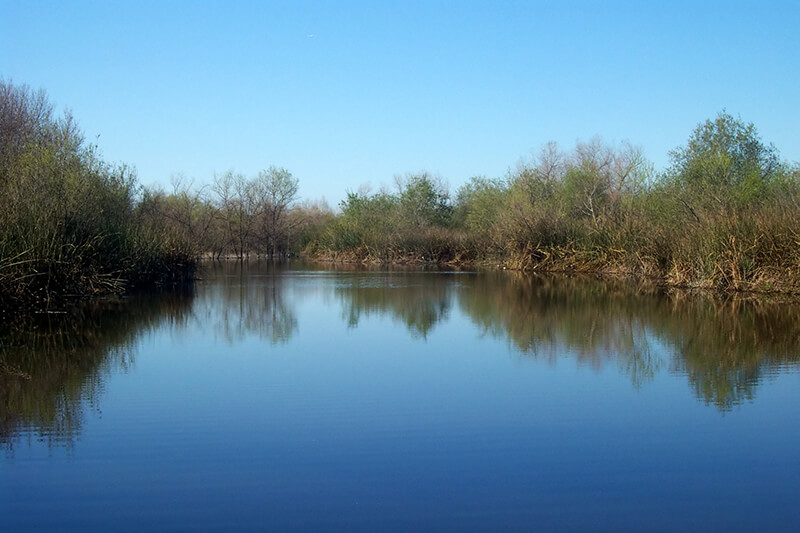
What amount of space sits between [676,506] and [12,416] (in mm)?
4850

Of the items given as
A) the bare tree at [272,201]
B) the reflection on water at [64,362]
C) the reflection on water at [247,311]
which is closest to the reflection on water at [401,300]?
the reflection on water at [247,311]

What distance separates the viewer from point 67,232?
1342 cm

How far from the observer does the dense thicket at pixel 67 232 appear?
1180 cm

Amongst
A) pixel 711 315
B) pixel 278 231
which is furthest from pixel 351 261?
pixel 711 315

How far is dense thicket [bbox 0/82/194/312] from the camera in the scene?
11805 millimetres

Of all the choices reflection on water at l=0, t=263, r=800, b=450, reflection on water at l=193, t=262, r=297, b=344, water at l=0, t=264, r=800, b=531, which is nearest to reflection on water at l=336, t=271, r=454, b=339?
reflection on water at l=0, t=263, r=800, b=450

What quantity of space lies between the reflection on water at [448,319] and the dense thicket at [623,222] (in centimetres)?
158

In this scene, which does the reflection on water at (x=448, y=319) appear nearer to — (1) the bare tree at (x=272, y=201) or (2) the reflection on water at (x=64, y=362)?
(2) the reflection on water at (x=64, y=362)

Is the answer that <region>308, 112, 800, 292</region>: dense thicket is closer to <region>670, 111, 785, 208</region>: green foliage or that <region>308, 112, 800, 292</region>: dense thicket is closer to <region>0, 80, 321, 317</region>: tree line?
<region>670, 111, 785, 208</region>: green foliage

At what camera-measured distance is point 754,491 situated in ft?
13.5

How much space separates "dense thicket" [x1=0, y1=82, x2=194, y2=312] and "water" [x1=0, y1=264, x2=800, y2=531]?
1.27 metres

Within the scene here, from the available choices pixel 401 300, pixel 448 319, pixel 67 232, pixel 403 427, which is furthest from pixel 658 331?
pixel 67 232

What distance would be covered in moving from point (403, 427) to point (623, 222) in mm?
19448

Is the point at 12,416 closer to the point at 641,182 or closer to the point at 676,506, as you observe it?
the point at 676,506
